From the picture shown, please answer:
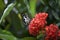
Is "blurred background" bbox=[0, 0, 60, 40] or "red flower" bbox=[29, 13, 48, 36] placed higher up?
"blurred background" bbox=[0, 0, 60, 40]

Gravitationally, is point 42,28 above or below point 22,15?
below

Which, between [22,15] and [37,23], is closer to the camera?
[37,23]

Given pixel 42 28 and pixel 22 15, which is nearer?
pixel 42 28

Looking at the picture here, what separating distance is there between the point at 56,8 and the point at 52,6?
0.9 inches

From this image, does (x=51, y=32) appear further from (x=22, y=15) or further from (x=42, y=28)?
(x=22, y=15)

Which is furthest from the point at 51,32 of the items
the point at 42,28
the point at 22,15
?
the point at 22,15

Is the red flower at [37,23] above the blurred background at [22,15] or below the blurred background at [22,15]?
below

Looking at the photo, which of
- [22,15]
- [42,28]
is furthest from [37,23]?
[22,15]

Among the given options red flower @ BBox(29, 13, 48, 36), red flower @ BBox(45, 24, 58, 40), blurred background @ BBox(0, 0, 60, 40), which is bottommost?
red flower @ BBox(45, 24, 58, 40)

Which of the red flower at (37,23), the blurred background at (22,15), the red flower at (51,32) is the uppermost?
the blurred background at (22,15)

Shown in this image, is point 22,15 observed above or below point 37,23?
above

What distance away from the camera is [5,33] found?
68 cm

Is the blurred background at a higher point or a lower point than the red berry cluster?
higher

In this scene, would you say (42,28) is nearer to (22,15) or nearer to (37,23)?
(37,23)
